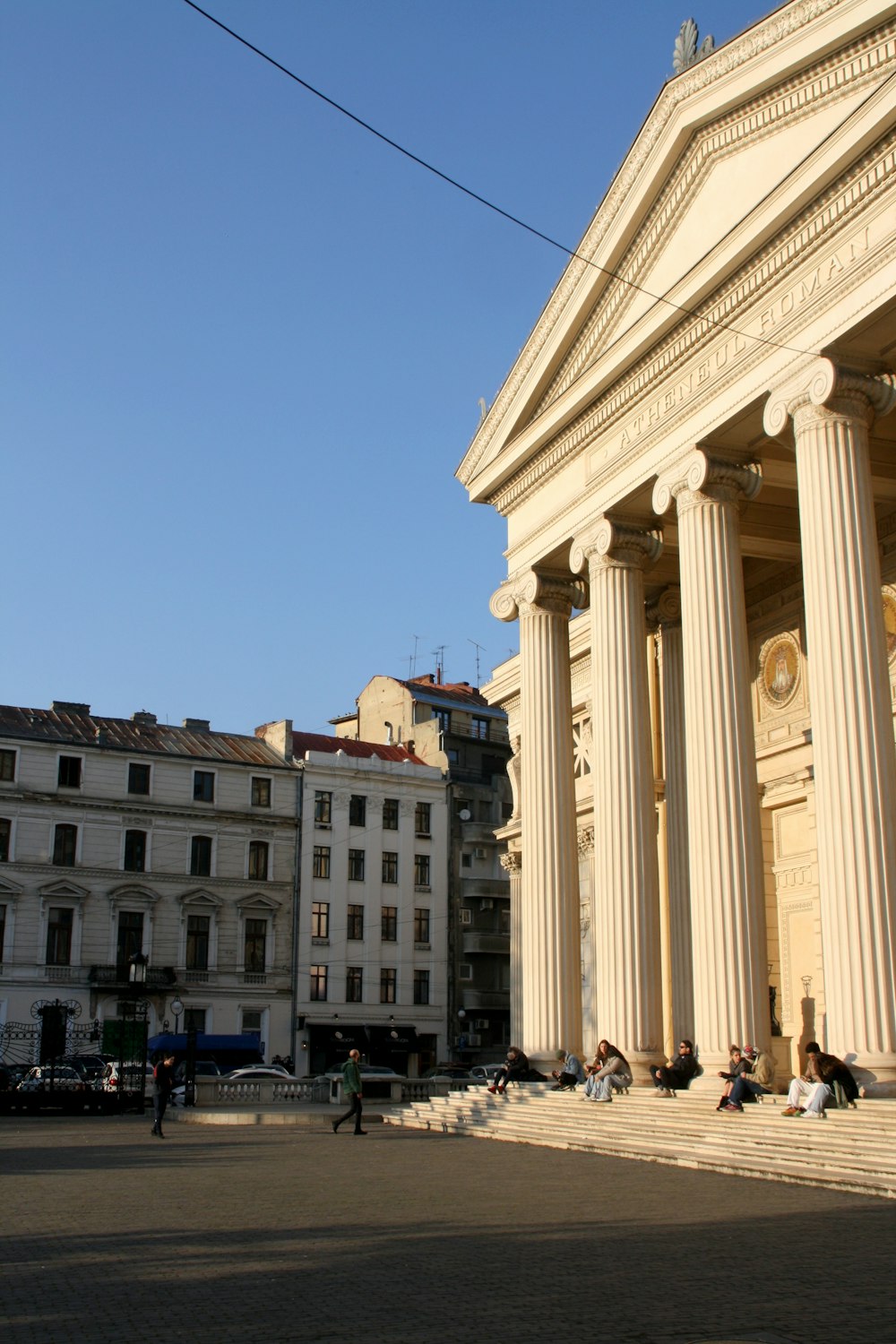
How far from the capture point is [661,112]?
75.0 feet

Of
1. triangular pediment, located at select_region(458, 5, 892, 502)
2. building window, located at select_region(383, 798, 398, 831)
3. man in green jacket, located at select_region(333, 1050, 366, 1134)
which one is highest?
triangular pediment, located at select_region(458, 5, 892, 502)

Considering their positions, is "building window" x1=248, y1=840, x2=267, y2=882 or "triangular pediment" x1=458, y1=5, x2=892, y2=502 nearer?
"triangular pediment" x1=458, y1=5, x2=892, y2=502

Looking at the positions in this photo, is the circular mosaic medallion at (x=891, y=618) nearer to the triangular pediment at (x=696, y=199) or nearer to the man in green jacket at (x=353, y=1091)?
the triangular pediment at (x=696, y=199)

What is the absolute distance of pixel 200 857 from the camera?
59219 mm

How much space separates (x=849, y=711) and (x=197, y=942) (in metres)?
45.1

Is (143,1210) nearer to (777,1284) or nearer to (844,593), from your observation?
(777,1284)

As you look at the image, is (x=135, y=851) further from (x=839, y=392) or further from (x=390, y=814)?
(x=839, y=392)

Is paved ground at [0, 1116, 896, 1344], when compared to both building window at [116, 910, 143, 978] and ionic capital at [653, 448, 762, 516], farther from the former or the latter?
building window at [116, 910, 143, 978]

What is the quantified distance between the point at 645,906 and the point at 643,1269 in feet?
45.9

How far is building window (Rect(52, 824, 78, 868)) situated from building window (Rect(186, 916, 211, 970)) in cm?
571

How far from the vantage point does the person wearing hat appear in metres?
23.6

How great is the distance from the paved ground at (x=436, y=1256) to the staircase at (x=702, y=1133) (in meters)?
0.55

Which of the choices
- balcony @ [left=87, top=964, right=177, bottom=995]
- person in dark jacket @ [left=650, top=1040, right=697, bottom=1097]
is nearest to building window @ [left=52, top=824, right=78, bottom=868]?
balcony @ [left=87, top=964, right=177, bottom=995]

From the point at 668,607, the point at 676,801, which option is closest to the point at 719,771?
the point at 676,801
